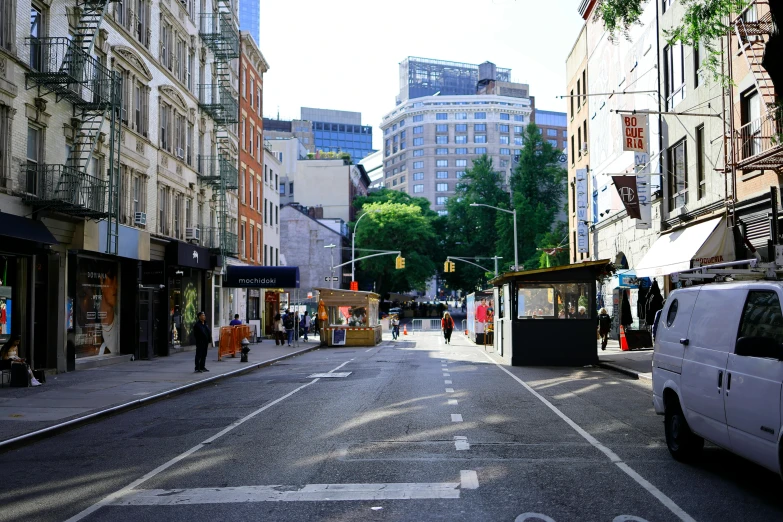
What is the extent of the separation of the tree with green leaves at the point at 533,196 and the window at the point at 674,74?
138ft

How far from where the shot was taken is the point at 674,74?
2838cm

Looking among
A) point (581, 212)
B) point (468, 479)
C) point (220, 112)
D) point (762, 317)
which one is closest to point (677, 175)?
point (581, 212)

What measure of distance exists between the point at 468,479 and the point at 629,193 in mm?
22994

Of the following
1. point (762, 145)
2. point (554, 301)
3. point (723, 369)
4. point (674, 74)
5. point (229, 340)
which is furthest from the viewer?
point (229, 340)

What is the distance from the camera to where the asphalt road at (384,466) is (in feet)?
23.2

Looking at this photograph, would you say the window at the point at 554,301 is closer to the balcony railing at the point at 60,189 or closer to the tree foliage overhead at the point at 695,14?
the tree foliage overhead at the point at 695,14

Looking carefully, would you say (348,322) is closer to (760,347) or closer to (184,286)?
(184,286)

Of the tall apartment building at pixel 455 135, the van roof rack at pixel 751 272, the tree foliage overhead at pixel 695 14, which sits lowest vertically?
the van roof rack at pixel 751 272

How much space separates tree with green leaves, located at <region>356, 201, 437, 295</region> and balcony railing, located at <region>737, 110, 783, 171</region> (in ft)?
205

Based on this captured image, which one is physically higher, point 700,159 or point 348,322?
point 700,159

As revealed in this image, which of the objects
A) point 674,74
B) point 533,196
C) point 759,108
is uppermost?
point 533,196

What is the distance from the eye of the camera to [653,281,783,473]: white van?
7012 mm

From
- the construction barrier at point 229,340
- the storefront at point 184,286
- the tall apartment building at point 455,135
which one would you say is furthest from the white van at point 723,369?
the tall apartment building at point 455,135

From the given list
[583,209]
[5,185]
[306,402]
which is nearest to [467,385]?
[306,402]
